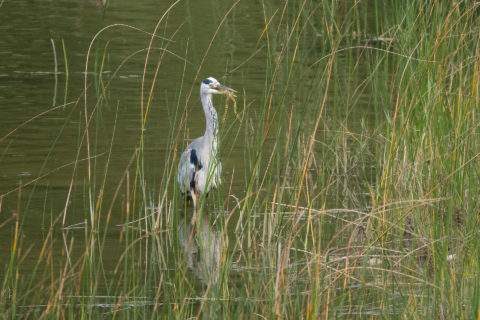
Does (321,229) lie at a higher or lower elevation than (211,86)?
higher

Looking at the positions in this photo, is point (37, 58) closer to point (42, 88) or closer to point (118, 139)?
point (42, 88)

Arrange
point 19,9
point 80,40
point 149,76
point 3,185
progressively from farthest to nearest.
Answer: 1. point 19,9
2. point 80,40
3. point 149,76
4. point 3,185

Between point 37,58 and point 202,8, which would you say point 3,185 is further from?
point 202,8

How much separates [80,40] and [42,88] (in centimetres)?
316

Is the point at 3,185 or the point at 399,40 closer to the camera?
the point at 399,40

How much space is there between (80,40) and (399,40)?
378 inches

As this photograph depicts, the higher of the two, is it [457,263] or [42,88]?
[457,263]

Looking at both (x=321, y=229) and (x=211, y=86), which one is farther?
(x=211, y=86)

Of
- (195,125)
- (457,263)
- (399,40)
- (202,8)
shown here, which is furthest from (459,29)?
(202,8)

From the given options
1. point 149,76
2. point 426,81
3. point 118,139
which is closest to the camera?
point 426,81

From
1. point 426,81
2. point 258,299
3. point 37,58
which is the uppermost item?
point 426,81

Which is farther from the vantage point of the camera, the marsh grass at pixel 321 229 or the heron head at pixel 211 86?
the heron head at pixel 211 86

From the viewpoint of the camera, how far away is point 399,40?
199 inches

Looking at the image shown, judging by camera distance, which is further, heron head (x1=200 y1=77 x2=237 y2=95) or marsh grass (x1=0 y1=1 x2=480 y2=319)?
heron head (x1=200 y1=77 x2=237 y2=95)
